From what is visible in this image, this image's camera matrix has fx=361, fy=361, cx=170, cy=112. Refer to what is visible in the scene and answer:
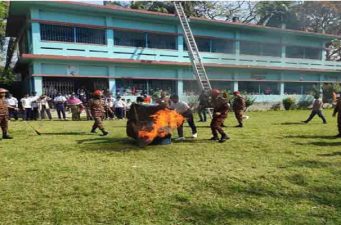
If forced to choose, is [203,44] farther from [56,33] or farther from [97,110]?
[97,110]

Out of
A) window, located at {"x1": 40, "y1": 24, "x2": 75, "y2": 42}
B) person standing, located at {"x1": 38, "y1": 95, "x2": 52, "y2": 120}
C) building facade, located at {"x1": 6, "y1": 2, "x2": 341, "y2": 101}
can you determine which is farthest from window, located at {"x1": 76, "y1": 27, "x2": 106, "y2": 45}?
person standing, located at {"x1": 38, "y1": 95, "x2": 52, "y2": 120}

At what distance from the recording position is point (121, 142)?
10.3 meters

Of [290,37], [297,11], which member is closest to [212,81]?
[290,37]

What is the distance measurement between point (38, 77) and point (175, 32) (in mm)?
9379

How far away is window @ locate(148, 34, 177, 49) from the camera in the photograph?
23.3m

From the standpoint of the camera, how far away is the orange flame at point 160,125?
9.45m

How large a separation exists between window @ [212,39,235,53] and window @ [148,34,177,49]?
3445mm

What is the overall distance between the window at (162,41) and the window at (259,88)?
656 centimetres

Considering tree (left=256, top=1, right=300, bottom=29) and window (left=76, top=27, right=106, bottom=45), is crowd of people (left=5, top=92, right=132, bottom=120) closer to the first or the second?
window (left=76, top=27, right=106, bottom=45)

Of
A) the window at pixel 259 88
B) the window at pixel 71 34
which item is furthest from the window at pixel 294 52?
the window at pixel 71 34

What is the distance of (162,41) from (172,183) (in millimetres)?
18551

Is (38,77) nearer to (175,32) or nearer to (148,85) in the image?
(148,85)

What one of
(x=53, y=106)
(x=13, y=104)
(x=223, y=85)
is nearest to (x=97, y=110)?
(x=13, y=104)

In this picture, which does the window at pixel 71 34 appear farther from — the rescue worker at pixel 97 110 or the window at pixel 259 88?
the window at pixel 259 88
